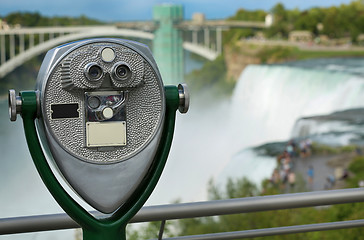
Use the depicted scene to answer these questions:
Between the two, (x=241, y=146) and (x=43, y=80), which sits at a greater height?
(x=43, y=80)

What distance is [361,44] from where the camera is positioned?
66.3 feet

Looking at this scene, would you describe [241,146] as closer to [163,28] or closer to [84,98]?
[163,28]

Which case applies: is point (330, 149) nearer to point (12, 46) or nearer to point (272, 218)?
point (272, 218)

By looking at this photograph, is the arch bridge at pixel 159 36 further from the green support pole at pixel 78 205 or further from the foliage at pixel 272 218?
the green support pole at pixel 78 205

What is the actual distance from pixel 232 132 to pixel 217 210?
20.6 meters

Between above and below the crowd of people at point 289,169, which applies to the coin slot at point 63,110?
above

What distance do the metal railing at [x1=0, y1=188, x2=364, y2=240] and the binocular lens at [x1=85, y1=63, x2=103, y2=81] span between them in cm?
26

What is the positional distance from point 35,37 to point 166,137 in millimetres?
21469

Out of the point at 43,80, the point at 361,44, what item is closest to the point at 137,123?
the point at 43,80

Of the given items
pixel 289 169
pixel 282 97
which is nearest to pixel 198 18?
pixel 282 97

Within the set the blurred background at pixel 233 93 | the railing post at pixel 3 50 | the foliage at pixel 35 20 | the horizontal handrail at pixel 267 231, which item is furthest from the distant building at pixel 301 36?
the horizontal handrail at pixel 267 231

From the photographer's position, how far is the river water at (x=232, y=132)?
18875 millimetres

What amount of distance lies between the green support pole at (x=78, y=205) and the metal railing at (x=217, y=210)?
0.20 ft

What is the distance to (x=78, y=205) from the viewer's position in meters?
1.08
